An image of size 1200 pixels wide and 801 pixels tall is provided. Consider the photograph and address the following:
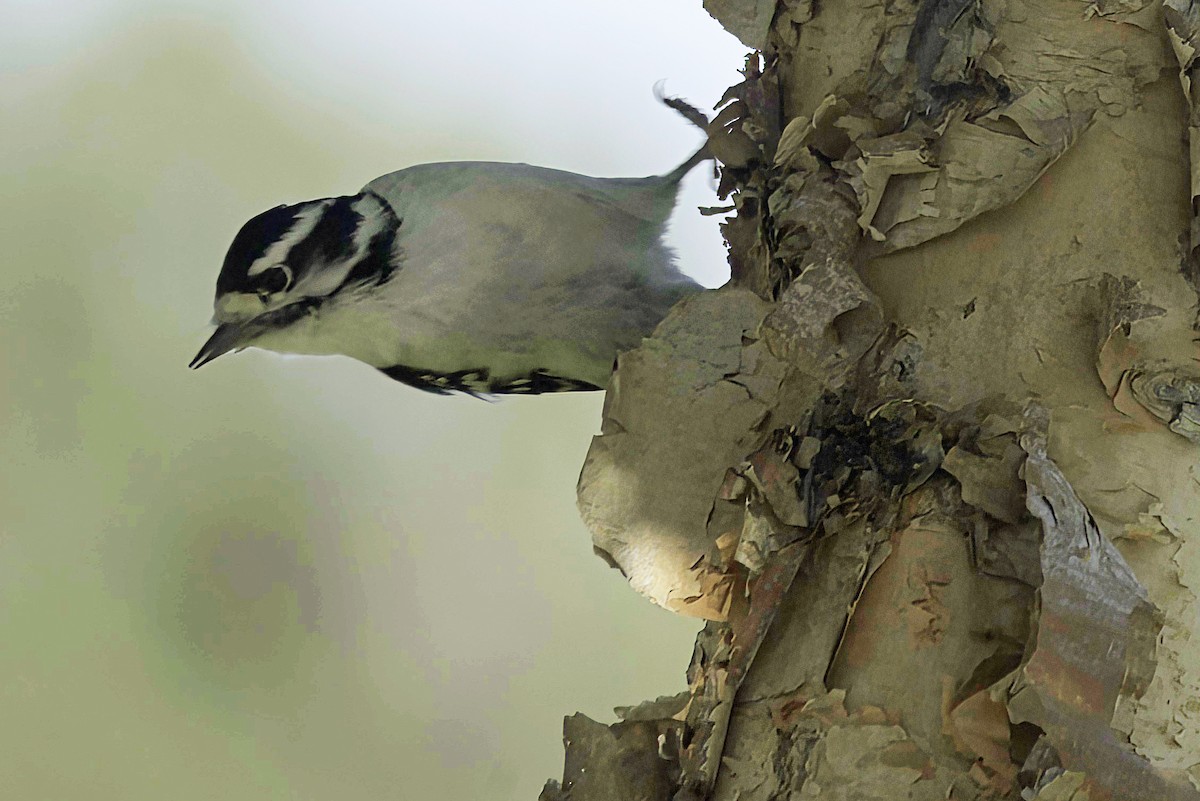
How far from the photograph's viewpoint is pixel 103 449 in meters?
1.08

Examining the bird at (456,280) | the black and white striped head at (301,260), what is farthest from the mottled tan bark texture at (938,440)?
the black and white striped head at (301,260)

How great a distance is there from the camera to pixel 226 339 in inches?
36.1

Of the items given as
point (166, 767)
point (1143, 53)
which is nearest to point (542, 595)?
point (166, 767)

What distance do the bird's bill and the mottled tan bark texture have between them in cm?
42

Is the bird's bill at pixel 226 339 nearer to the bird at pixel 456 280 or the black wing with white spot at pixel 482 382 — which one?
the bird at pixel 456 280

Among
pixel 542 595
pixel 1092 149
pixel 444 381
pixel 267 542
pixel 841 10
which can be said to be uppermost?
pixel 841 10

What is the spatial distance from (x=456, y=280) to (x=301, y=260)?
14 cm

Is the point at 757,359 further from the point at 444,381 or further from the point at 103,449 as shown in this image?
the point at 103,449

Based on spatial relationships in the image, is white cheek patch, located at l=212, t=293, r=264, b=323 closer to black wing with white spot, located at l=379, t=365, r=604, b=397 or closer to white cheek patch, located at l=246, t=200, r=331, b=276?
white cheek patch, located at l=246, t=200, r=331, b=276

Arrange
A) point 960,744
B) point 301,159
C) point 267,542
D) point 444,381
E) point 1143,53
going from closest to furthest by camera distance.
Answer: point 960,744
point 1143,53
point 444,381
point 267,542
point 301,159

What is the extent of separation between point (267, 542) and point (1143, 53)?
0.91m

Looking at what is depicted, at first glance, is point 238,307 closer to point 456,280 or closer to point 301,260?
point 301,260

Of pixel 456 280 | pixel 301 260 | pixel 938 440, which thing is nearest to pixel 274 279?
pixel 301 260

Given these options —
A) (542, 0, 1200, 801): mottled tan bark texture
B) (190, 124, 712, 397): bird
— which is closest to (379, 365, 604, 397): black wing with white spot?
(190, 124, 712, 397): bird
